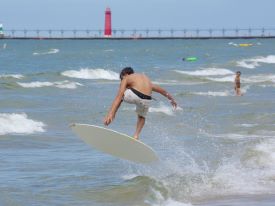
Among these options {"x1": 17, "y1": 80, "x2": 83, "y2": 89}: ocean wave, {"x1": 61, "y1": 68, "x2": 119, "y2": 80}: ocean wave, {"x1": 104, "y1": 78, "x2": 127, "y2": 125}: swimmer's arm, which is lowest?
{"x1": 61, "y1": 68, "x2": 119, "y2": 80}: ocean wave

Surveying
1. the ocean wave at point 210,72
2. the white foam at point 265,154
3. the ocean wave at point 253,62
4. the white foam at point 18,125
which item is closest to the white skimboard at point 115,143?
the white foam at point 265,154

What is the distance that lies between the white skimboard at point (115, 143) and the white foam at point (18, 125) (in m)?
6.45

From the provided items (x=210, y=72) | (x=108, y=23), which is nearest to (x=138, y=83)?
(x=210, y=72)

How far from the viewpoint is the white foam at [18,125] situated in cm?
1775

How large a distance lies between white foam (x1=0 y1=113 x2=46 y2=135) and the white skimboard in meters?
6.45

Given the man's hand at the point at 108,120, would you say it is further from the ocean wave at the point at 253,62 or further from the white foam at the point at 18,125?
the ocean wave at the point at 253,62

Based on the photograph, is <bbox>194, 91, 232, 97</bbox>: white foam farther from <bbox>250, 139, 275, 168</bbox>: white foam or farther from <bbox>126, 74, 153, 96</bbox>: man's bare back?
<bbox>126, 74, 153, 96</bbox>: man's bare back

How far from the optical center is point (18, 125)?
60.7 feet

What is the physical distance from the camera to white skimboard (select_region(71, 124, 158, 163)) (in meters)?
10.7

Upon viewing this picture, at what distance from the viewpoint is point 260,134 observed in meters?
17.0

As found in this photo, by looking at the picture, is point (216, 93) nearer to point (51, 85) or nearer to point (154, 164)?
point (51, 85)

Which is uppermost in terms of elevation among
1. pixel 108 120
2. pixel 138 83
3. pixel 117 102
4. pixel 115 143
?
pixel 138 83

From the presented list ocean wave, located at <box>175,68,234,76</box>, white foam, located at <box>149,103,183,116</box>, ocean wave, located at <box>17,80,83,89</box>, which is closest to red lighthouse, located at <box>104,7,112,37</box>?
ocean wave, located at <box>175,68,234,76</box>

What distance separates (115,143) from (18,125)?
792 centimetres
